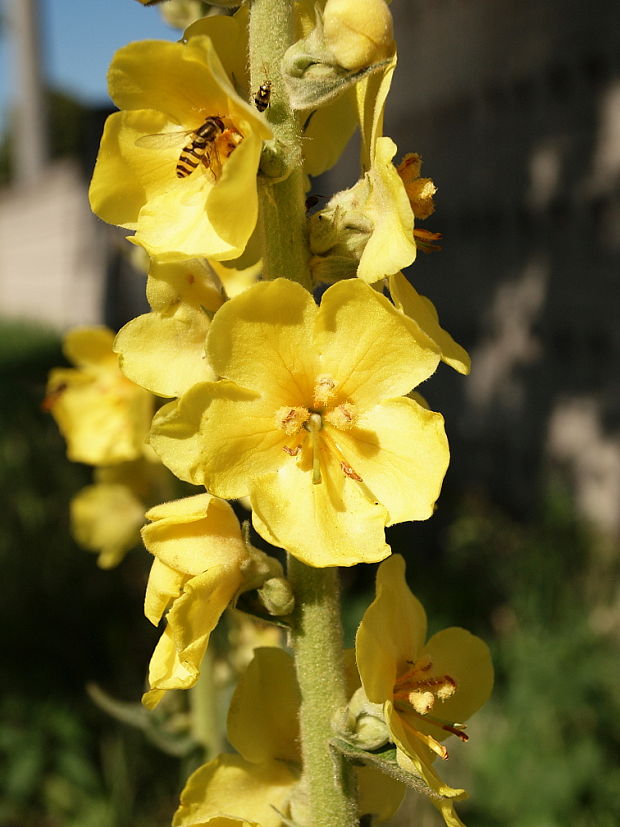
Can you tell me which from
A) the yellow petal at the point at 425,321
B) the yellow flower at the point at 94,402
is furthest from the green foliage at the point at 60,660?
the yellow petal at the point at 425,321

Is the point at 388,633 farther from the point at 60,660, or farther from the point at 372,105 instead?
the point at 60,660

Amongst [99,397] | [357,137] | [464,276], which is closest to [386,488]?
[99,397]

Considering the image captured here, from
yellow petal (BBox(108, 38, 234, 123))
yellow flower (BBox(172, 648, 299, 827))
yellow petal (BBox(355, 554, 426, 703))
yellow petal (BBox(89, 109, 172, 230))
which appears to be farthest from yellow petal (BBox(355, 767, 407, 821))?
yellow petal (BBox(108, 38, 234, 123))

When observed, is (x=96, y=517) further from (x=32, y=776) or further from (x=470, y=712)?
(x=32, y=776)

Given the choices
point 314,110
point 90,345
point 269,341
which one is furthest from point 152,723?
point 314,110

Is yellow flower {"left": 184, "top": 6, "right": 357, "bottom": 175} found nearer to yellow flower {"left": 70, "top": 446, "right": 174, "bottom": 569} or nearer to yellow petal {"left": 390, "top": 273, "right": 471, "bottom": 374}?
yellow petal {"left": 390, "top": 273, "right": 471, "bottom": 374}

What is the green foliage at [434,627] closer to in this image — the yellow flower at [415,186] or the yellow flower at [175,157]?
the yellow flower at [175,157]
